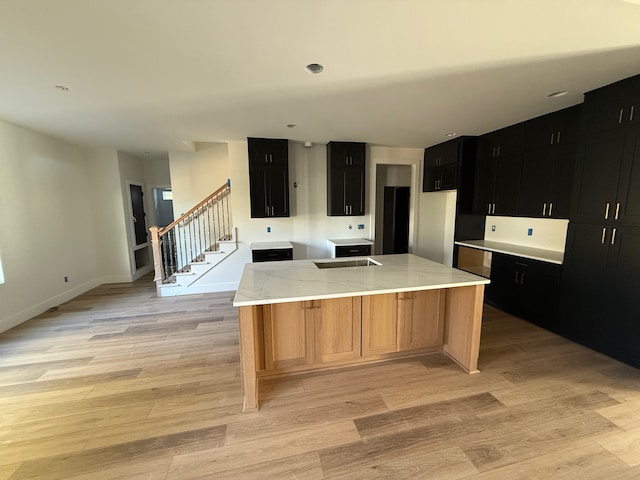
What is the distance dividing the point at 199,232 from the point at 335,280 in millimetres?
4157

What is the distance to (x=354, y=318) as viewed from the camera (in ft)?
7.94

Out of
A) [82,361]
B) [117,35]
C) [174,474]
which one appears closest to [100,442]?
[174,474]

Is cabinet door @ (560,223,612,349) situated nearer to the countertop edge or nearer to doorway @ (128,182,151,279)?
the countertop edge

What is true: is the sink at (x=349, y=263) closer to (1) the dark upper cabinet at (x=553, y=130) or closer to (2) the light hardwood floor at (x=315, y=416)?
(2) the light hardwood floor at (x=315, y=416)

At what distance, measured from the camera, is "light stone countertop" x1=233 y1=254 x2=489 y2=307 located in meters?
1.96

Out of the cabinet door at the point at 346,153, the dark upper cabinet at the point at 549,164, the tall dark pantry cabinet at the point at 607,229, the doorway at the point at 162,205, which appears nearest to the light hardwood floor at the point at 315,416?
the tall dark pantry cabinet at the point at 607,229

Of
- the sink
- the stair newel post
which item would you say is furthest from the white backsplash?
the stair newel post

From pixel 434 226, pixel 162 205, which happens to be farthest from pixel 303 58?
pixel 162 205

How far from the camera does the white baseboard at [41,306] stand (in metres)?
3.38

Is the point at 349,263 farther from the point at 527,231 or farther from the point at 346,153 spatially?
the point at 527,231

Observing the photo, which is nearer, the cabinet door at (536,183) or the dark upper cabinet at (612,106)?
the dark upper cabinet at (612,106)

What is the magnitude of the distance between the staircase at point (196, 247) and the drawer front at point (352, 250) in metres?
1.95

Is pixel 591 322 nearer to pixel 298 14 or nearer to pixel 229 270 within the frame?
pixel 298 14

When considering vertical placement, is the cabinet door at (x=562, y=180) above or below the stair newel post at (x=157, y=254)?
above
